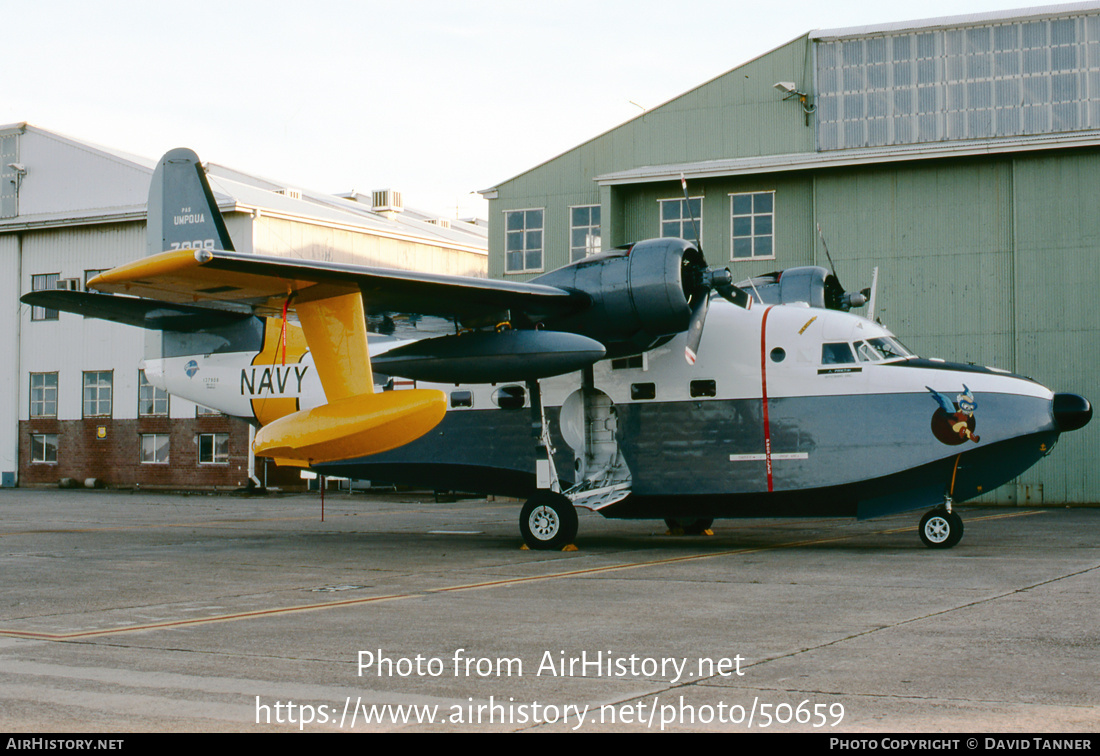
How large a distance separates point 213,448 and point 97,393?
6.32 meters

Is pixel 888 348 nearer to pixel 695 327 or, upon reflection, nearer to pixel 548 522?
pixel 695 327

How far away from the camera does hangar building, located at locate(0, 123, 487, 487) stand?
37.8m

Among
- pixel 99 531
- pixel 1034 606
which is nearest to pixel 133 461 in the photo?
pixel 99 531

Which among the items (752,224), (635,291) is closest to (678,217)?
(752,224)

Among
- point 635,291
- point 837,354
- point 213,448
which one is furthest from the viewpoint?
point 213,448

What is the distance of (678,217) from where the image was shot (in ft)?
98.7

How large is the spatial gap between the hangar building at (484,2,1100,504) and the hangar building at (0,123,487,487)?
44.4ft

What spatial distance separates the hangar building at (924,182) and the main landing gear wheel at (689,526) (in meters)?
12.2

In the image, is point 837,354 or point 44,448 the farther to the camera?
point 44,448

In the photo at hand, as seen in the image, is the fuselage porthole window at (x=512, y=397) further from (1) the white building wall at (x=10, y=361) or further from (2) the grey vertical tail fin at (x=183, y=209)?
(1) the white building wall at (x=10, y=361)

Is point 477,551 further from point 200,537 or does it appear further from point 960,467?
point 960,467

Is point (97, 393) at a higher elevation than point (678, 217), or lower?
lower

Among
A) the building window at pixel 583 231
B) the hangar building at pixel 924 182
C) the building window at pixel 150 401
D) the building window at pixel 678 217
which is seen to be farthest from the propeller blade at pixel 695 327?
the building window at pixel 150 401
